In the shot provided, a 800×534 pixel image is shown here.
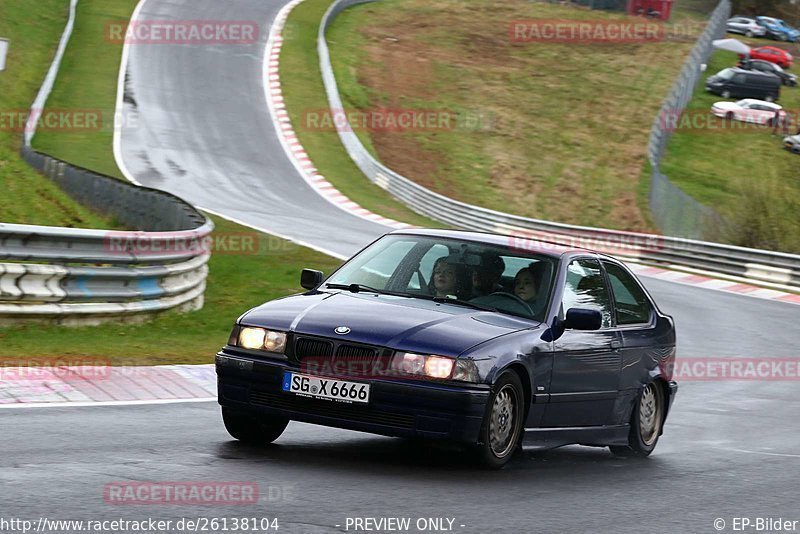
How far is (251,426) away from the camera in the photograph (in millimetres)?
7652

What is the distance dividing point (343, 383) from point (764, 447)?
14.5ft

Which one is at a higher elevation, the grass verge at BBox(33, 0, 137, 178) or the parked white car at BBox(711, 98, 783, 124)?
the grass verge at BBox(33, 0, 137, 178)

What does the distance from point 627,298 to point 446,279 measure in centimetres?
167

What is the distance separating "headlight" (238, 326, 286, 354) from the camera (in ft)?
23.7

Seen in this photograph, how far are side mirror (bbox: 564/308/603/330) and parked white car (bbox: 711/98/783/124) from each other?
46.0m

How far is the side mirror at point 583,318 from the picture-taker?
775cm

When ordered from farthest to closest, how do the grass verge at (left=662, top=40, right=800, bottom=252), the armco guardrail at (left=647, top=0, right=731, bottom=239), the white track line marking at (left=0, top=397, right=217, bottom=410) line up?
1. the armco guardrail at (left=647, top=0, right=731, bottom=239)
2. the grass verge at (left=662, top=40, right=800, bottom=252)
3. the white track line marking at (left=0, top=397, right=217, bottom=410)

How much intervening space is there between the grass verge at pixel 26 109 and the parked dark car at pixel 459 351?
1053cm

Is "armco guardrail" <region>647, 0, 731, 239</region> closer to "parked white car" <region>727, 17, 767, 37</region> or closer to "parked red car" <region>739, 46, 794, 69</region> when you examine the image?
"parked red car" <region>739, 46, 794, 69</region>

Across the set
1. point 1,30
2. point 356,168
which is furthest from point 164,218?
point 1,30

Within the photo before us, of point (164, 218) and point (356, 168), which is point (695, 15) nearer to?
point (356, 168)

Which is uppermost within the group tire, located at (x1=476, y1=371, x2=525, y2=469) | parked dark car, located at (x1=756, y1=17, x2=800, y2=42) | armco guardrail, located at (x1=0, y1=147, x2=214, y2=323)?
tire, located at (x1=476, y1=371, x2=525, y2=469)

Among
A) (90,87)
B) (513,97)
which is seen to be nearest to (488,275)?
(90,87)
